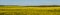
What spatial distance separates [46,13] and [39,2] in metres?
0.10

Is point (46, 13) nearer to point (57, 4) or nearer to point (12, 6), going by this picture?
point (57, 4)

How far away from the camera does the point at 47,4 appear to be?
19.5 inches

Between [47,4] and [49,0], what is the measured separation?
38mm

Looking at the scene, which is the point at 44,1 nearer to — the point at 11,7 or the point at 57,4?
the point at 57,4

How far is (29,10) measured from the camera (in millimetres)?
469

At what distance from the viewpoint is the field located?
47 centimetres

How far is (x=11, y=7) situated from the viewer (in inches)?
18.7

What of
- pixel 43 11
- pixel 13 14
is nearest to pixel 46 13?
pixel 43 11

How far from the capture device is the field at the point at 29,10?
18.4 inches

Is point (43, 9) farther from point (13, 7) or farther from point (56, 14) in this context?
point (13, 7)

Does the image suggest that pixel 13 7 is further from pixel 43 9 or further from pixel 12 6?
pixel 43 9

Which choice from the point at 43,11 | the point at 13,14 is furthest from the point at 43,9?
the point at 13,14

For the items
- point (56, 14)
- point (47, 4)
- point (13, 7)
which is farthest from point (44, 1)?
point (13, 7)

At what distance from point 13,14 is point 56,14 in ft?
1.07
